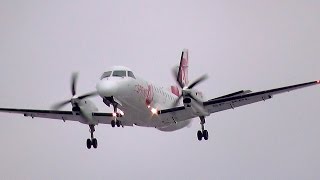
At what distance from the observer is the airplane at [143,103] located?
107ft

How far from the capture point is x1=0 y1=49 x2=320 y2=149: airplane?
32.8 meters

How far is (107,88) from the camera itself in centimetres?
3178

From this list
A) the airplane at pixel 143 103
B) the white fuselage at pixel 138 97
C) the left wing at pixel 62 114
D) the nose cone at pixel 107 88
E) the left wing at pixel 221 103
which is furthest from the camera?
the left wing at pixel 62 114

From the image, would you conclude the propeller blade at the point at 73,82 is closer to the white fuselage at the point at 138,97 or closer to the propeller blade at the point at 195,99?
the white fuselage at the point at 138,97

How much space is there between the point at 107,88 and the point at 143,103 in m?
3.28

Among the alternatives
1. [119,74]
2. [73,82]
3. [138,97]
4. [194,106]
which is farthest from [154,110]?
[73,82]

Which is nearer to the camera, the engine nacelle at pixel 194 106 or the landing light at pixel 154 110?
the engine nacelle at pixel 194 106

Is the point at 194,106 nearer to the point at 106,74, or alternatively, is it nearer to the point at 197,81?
the point at 197,81

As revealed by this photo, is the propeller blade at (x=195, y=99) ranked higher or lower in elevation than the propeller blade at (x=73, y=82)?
lower

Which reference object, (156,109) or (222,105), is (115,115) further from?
(222,105)

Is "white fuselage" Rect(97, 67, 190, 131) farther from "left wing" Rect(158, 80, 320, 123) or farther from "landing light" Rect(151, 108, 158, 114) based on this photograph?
"left wing" Rect(158, 80, 320, 123)

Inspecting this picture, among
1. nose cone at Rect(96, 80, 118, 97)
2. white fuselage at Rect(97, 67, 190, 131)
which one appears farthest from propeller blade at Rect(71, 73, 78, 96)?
nose cone at Rect(96, 80, 118, 97)

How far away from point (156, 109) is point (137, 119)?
137 cm

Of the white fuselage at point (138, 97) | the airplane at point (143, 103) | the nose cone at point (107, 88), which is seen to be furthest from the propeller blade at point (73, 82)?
the nose cone at point (107, 88)
